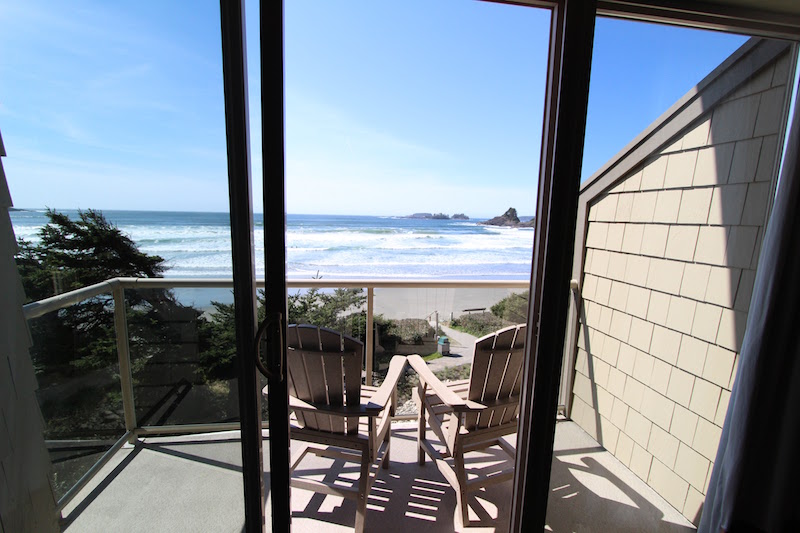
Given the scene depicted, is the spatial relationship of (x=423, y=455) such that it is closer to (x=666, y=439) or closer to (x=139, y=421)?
(x=666, y=439)

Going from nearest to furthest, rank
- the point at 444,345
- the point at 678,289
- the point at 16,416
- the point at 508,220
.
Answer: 1. the point at 16,416
2. the point at 678,289
3. the point at 444,345
4. the point at 508,220

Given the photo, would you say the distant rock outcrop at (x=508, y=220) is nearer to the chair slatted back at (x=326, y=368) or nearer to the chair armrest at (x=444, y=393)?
the chair armrest at (x=444, y=393)

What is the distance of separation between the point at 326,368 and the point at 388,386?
0.38 metres

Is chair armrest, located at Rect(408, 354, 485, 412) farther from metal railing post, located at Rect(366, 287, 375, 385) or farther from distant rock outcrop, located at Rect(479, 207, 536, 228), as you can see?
distant rock outcrop, located at Rect(479, 207, 536, 228)

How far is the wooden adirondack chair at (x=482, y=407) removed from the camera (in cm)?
183

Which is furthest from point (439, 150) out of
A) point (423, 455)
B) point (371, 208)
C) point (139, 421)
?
point (139, 421)

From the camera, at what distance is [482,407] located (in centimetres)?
183

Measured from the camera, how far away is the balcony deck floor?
112 centimetres

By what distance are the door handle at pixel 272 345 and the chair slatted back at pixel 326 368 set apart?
622 millimetres

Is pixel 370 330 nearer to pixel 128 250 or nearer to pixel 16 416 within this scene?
pixel 128 250

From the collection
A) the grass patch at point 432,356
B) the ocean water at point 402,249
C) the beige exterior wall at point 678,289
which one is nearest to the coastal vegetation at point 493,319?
the grass patch at point 432,356

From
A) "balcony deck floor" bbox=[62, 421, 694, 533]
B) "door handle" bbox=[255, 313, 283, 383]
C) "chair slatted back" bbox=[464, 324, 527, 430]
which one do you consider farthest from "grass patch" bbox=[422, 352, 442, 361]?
"door handle" bbox=[255, 313, 283, 383]

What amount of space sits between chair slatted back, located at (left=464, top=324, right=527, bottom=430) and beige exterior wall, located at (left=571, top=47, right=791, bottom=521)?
1.16 feet

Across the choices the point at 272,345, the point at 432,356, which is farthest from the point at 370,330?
the point at 432,356
